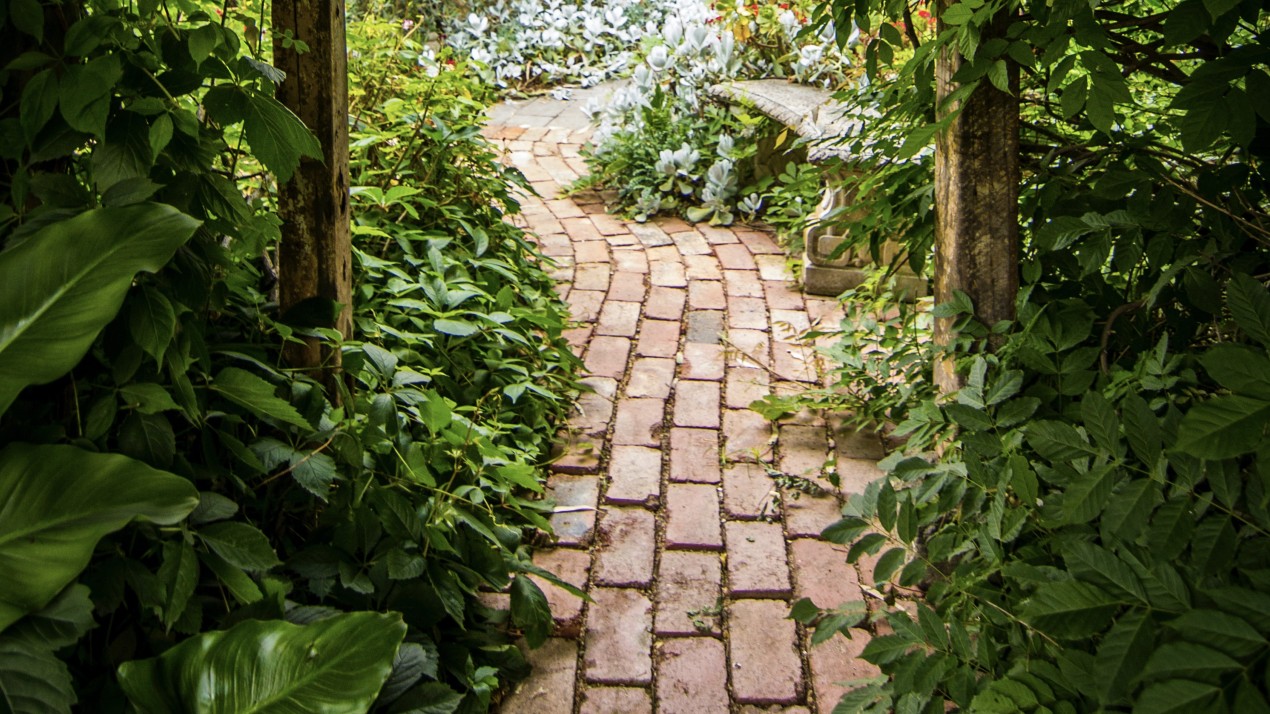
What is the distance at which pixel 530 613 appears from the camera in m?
2.41

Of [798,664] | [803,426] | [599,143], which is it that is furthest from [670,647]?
[599,143]

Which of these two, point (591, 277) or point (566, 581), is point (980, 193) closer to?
point (566, 581)

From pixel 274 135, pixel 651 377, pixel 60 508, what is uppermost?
pixel 274 135

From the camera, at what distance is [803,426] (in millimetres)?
3621

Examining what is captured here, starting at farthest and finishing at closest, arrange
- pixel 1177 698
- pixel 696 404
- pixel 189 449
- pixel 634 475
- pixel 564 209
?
pixel 564 209 < pixel 696 404 < pixel 634 475 < pixel 189 449 < pixel 1177 698

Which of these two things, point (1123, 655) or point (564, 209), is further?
point (564, 209)

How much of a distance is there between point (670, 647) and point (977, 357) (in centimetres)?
100

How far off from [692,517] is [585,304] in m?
1.67

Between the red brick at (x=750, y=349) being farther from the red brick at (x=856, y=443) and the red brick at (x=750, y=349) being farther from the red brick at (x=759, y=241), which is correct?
the red brick at (x=759, y=241)

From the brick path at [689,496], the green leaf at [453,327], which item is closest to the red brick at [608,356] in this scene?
the brick path at [689,496]

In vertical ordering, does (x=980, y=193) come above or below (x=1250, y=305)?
below

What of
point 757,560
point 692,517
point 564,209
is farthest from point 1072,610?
point 564,209

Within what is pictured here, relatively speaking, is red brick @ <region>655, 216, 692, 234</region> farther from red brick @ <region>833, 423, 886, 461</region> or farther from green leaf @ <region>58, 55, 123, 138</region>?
green leaf @ <region>58, 55, 123, 138</region>

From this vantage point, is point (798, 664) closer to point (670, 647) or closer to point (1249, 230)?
point (670, 647)
